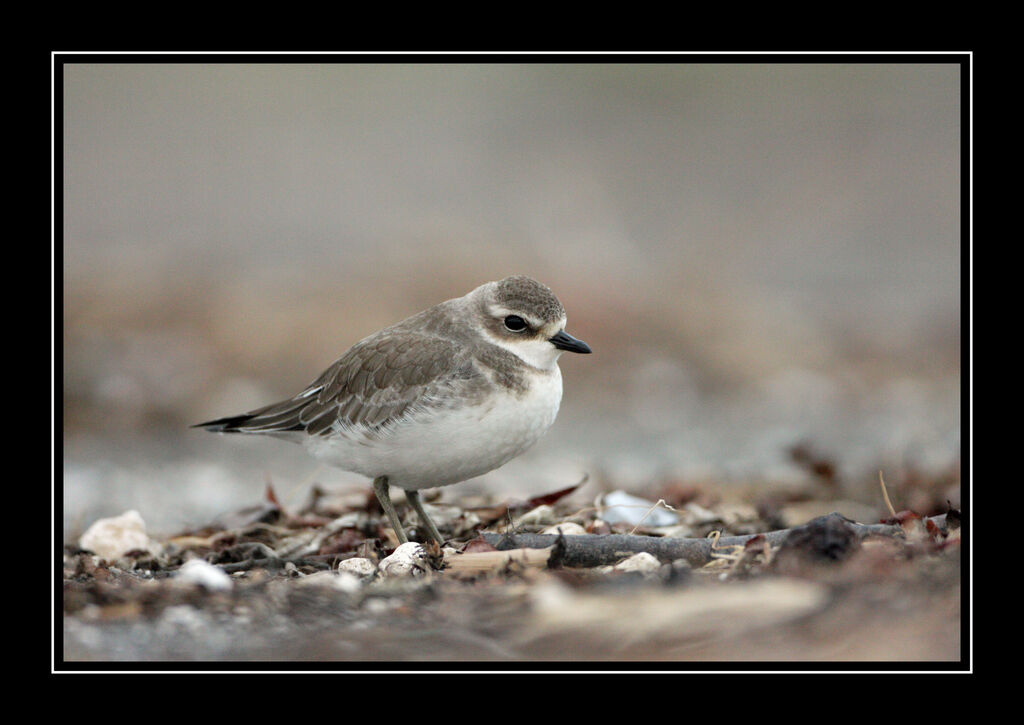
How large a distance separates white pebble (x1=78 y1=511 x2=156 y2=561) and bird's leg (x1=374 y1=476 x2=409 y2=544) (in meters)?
1.47

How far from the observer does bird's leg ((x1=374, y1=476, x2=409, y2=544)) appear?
572 cm

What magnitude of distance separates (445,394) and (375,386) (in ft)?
1.91

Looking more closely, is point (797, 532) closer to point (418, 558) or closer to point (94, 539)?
point (418, 558)

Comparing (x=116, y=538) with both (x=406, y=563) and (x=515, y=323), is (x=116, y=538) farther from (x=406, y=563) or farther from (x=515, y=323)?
(x=515, y=323)

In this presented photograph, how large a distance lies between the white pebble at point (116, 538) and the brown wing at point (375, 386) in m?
0.78

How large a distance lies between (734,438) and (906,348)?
150 inches

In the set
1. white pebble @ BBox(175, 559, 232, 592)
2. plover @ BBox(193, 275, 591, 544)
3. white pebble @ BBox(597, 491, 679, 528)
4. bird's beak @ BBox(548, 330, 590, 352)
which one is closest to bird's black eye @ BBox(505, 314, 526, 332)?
plover @ BBox(193, 275, 591, 544)

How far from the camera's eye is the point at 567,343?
18.5 feet

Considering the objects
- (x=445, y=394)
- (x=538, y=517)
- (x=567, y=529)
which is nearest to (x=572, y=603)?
(x=567, y=529)

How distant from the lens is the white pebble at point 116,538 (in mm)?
6047

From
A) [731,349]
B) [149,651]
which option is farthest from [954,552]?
[731,349]

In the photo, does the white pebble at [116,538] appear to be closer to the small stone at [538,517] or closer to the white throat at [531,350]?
the small stone at [538,517]

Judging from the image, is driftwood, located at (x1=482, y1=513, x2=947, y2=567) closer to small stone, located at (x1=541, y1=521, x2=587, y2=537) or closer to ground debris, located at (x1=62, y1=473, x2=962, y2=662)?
ground debris, located at (x1=62, y1=473, x2=962, y2=662)

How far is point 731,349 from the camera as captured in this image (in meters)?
12.1
